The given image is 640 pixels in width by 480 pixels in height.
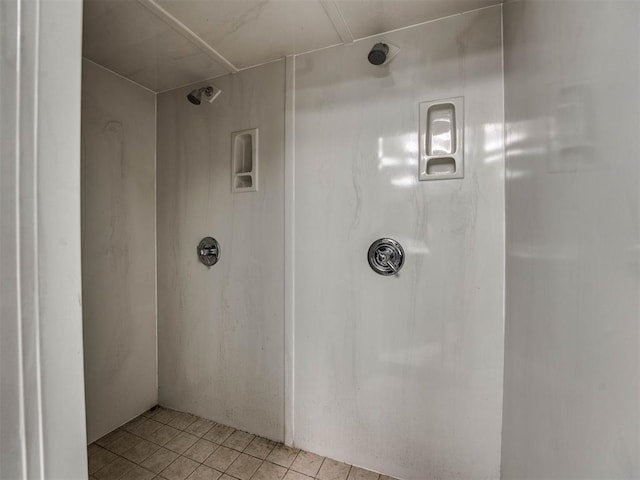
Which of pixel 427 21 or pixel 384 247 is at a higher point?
pixel 427 21

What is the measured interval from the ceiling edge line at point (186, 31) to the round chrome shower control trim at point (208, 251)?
1.11 metres

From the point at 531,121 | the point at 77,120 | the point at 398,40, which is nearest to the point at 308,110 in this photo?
the point at 398,40

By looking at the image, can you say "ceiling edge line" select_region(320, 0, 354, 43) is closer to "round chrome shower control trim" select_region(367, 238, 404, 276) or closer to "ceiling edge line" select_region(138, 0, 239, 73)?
"ceiling edge line" select_region(138, 0, 239, 73)

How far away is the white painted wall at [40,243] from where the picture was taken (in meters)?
0.31

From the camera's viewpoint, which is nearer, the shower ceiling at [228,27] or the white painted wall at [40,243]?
the white painted wall at [40,243]

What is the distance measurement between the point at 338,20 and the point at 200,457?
2.47m

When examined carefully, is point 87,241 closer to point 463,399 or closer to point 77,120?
point 77,120

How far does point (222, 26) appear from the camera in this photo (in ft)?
4.45

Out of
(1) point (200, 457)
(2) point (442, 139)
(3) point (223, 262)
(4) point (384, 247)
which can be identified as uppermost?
(2) point (442, 139)

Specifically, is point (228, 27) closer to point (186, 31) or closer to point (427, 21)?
point (186, 31)

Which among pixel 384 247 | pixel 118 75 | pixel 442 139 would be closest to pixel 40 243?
pixel 384 247

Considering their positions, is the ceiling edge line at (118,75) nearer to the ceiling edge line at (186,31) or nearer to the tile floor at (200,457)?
the ceiling edge line at (186,31)

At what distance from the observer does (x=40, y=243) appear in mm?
345

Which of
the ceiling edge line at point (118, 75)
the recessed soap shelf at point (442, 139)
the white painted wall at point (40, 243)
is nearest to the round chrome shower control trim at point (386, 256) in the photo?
the recessed soap shelf at point (442, 139)
